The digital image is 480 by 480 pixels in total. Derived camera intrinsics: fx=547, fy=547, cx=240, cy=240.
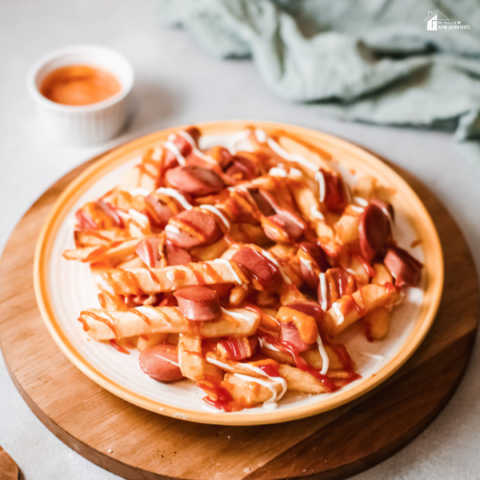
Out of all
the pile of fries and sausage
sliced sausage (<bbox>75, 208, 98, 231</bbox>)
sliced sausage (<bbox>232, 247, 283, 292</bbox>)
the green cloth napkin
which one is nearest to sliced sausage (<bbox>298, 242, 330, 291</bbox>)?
the pile of fries and sausage

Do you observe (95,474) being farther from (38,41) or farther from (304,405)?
(38,41)

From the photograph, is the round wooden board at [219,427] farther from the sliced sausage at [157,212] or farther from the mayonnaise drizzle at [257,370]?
the sliced sausage at [157,212]

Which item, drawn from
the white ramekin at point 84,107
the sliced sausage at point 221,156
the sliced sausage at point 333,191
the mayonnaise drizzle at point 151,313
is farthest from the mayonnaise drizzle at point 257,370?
the white ramekin at point 84,107

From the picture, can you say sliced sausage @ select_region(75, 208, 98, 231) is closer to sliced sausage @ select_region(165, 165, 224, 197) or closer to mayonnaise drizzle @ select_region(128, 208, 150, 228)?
mayonnaise drizzle @ select_region(128, 208, 150, 228)

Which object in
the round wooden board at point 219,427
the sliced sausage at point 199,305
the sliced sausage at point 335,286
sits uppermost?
the sliced sausage at point 199,305

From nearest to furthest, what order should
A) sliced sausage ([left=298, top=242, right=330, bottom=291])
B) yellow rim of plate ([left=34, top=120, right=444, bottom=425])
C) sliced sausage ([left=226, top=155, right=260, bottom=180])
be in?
yellow rim of plate ([left=34, top=120, right=444, bottom=425]), sliced sausage ([left=298, top=242, right=330, bottom=291]), sliced sausage ([left=226, top=155, right=260, bottom=180])

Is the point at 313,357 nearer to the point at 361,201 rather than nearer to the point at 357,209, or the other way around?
the point at 357,209
